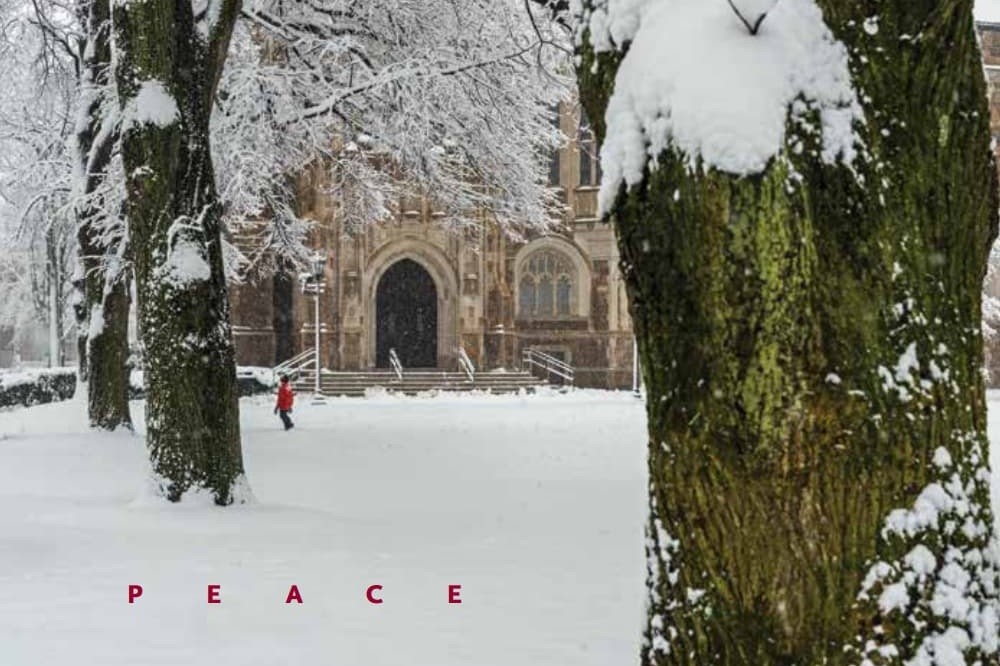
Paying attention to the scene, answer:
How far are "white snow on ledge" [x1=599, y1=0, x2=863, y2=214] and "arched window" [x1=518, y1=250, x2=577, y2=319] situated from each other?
38446mm

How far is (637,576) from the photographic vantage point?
7203mm

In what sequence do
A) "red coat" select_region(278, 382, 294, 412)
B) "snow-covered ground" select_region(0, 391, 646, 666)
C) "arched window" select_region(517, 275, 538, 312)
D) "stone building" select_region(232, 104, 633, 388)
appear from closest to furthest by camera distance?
"snow-covered ground" select_region(0, 391, 646, 666) < "red coat" select_region(278, 382, 294, 412) < "stone building" select_region(232, 104, 633, 388) < "arched window" select_region(517, 275, 538, 312)

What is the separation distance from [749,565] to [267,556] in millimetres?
5043

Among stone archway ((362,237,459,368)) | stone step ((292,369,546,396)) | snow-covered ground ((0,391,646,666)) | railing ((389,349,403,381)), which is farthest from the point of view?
stone archway ((362,237,459,368))

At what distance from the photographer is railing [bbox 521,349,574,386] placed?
40094 millimetres

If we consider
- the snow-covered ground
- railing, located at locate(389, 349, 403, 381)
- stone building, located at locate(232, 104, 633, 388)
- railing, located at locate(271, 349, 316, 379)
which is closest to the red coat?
the snow-covered ground

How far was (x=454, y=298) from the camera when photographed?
3962cm

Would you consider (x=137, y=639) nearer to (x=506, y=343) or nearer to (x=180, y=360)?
(x=180, y=360)

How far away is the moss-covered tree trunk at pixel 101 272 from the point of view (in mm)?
16797

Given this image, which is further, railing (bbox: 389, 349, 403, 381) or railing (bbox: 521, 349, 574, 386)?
railing (bbox: 521, 349, 574, 386)

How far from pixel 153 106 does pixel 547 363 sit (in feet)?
105

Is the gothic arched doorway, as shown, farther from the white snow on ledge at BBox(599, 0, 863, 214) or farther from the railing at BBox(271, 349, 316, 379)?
the white snow on ledge at BBox(599, 0, 863, 214)

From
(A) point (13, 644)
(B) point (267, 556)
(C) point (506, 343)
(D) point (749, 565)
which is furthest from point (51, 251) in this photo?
(D) point (749, 565)

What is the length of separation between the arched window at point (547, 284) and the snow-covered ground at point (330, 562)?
25.8m
